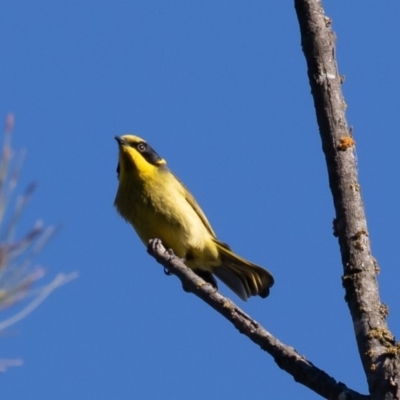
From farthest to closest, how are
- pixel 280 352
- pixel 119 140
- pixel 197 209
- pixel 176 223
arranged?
pixel 119 140 → pixel 197 209 → pixel 176 223 → pixel 280 352

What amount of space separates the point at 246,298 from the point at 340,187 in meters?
3.17

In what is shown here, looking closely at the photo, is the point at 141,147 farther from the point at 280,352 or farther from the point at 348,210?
the point at 280,352

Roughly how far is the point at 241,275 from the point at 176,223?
579 millimetres

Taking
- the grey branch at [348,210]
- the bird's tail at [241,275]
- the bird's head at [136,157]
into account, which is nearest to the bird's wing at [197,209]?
the bird's tail at [241,275]

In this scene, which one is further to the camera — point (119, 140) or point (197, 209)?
point (119, 140)

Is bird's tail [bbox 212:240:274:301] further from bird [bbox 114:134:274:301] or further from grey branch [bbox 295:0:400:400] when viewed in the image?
grey branch [bbox 295:0:400:400]

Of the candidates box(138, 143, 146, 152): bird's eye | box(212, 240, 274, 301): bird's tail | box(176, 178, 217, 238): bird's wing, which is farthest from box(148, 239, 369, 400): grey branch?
box(138, 143, 146, 152): bird's eye

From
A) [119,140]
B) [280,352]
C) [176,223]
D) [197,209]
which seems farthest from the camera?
[119,140]

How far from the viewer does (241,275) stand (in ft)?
19.4

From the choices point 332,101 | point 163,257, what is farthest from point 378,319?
point 163,257

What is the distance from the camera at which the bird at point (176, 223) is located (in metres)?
5.85

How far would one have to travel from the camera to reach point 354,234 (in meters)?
2.63

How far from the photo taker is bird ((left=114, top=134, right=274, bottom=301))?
19.2 ft

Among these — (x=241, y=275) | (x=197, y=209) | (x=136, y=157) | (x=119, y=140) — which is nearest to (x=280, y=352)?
(x=241, y=275)
